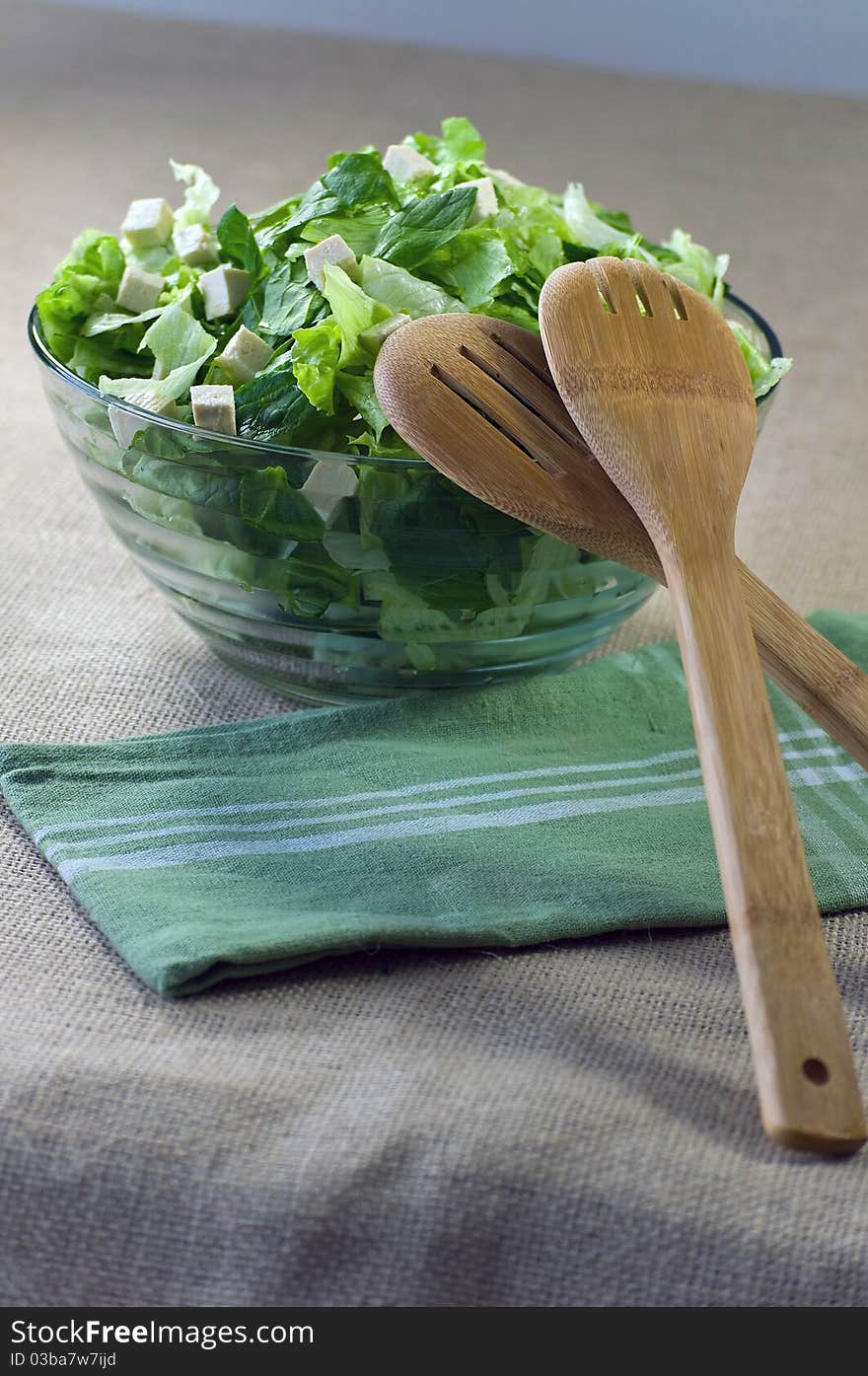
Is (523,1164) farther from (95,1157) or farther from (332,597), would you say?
(332,597)

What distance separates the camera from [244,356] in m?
0.76

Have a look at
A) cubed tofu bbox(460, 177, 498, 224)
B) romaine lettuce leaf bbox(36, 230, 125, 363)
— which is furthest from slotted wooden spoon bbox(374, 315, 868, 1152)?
romaine lettuce leaf bbox(36, 230, 125, 363)

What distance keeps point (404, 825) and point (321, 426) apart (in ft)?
0.68

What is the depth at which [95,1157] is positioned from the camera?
56 centimetres

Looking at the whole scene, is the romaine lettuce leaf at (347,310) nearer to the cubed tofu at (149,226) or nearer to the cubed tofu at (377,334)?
the cubed tofu at (377,334)

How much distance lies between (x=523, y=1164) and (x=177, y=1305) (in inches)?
5.5

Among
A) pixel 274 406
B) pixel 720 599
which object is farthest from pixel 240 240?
pixel 720 599

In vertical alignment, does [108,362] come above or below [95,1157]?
above

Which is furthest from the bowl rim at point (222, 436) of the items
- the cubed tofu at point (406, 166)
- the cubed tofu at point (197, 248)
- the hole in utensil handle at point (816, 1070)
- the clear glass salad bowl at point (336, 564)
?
the hole in utensil handle at point (816, 1070)

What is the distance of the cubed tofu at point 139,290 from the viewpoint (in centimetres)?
82

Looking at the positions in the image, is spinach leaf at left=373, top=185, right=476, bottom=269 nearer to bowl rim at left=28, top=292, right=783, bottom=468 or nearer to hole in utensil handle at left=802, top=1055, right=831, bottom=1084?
bowl rim at left=28, top=292, right=783, bottom=468

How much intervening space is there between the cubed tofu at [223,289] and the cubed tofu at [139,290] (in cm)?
3

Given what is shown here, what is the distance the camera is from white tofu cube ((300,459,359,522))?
69 centimetres

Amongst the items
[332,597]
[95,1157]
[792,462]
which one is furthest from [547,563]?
[792,462]
